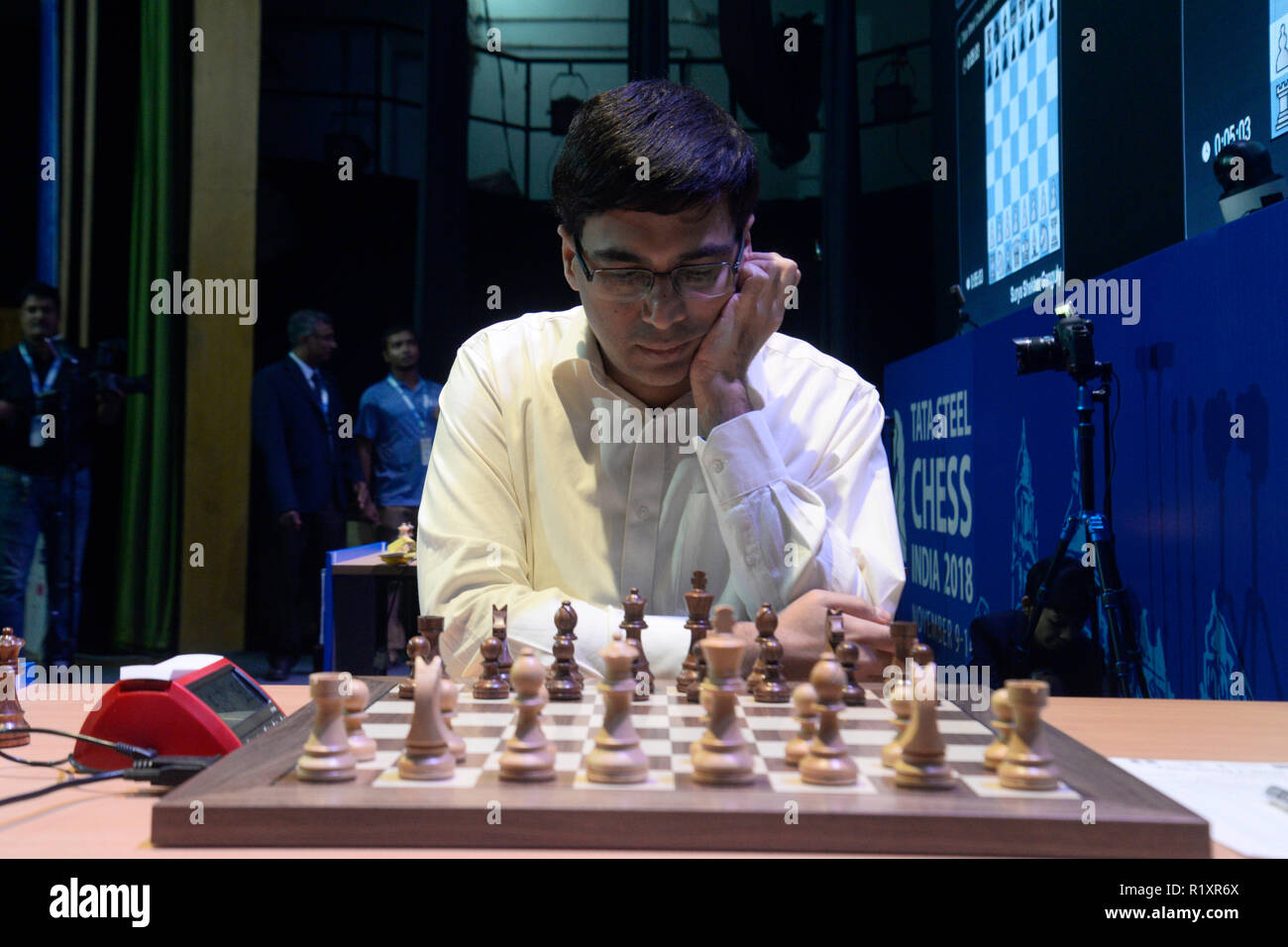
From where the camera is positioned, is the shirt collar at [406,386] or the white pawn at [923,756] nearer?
the white pawn at [923,756]

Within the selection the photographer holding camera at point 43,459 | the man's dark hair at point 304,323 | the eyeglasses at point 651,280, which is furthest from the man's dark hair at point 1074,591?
the photographer holding camera at point 43,459

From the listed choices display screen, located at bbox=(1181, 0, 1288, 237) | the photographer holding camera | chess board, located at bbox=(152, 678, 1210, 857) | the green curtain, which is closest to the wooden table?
chess board, located at bbox=(152, 678, 1210, 857)

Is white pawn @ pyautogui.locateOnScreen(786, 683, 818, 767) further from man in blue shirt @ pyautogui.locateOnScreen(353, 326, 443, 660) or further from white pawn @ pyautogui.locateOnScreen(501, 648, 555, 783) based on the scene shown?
man in blue shirt @ pyautogui.locateOnScreen(353, 326, 443, 660)

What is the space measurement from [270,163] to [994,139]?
433 cm

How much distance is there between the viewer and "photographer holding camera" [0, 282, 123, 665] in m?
4.99

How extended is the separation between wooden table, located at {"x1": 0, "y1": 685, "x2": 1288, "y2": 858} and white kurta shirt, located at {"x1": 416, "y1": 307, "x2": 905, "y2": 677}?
367 millimetres

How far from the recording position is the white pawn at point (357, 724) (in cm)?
92

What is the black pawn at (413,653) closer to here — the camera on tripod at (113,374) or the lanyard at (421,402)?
the lanyard at (421,402)

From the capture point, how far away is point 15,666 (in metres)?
1.23

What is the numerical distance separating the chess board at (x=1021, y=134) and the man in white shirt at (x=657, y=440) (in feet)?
9.47

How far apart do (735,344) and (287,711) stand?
0.84m

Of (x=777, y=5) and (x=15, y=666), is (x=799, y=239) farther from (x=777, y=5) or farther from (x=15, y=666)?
(x=15, y=666)
